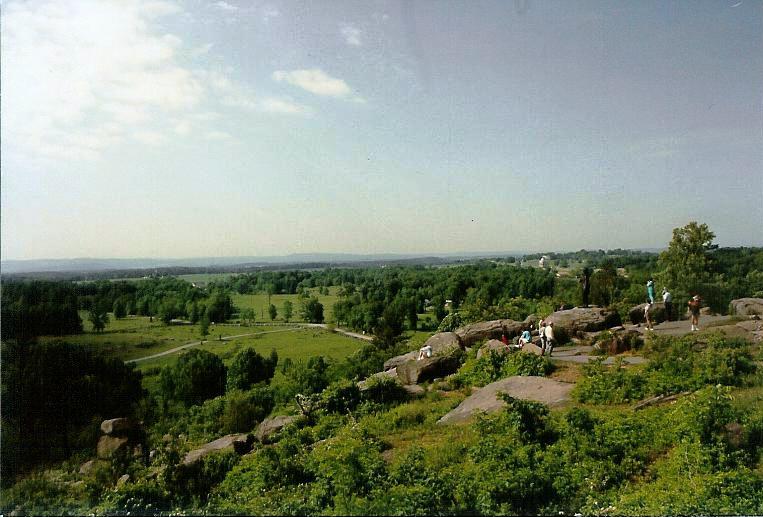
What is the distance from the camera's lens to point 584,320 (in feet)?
49.0

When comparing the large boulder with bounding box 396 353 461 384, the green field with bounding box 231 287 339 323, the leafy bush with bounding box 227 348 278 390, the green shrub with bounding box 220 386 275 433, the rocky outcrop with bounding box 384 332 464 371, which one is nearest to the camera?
the large boulder with bounding box 396 353 461 384

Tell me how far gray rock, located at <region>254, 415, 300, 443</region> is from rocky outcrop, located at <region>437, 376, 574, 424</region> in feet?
9.91

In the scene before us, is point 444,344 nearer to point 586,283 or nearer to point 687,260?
point 586,283

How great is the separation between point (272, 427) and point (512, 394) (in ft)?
15.4

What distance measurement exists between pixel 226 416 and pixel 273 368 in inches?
401

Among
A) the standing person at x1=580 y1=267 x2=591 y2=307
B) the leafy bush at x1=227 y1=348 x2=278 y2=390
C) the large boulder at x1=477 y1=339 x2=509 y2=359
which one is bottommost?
the leafy bush at x1=227 y1=348 x2=278 y2=390

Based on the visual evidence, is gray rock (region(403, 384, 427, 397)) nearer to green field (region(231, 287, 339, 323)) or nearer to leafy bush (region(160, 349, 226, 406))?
leafy bush (region(160, 349, 226, 406))

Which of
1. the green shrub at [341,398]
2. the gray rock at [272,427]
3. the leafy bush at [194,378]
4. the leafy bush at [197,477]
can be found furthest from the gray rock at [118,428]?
the leafy bush at [194,378]

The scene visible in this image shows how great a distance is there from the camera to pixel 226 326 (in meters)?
20.5

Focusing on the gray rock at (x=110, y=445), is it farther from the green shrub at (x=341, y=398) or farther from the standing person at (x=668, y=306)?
the standing person at (x=668, y=306)

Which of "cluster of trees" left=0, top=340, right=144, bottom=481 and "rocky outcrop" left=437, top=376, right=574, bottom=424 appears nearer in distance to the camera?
"rocky outcrop" left=437, top=376, right=574, bottom=424

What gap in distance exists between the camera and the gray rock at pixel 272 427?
8742 mm

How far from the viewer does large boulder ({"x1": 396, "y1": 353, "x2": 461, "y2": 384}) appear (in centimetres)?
1176

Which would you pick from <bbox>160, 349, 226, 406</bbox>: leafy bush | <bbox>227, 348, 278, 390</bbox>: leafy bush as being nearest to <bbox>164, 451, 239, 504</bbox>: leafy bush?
<bbox>160, 349, 226, 406</bbox>: leafy bush
